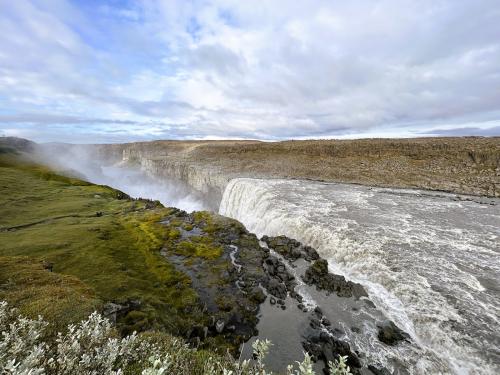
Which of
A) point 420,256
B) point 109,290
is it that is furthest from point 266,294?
point 420,256

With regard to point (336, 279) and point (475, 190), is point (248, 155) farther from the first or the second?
point (336, 279)

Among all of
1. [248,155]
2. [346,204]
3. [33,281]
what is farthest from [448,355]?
[248,155]

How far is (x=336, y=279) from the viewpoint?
20484 millimetres

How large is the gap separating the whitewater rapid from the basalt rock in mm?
935

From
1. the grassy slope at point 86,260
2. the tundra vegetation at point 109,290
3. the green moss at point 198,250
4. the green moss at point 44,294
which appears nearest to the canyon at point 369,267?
the green moss at point 198,250

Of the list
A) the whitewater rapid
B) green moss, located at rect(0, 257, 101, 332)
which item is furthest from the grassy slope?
the whitewater rapid

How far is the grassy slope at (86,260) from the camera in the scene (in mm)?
13703

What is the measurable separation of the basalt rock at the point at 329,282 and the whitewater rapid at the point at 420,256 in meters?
0.93

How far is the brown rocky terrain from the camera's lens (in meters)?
53.3

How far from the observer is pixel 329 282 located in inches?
809

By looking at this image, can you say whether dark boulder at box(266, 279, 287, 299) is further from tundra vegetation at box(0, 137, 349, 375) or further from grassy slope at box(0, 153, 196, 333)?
grassy slope at box(0, 153, 196, 333)

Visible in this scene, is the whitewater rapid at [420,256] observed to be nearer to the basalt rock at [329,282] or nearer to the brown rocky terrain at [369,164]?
the basalt rock at [329,282]

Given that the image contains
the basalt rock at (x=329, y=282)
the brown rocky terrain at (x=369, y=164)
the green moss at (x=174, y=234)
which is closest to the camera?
the basalt rock at (x=329, y=282)

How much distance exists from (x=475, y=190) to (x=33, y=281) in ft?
202
